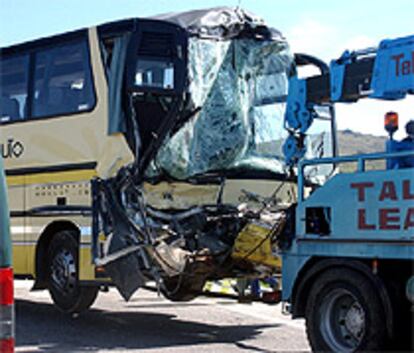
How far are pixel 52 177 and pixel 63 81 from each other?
1.25 m

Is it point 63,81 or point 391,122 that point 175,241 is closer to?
point 63,81

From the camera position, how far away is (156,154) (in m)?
11.0

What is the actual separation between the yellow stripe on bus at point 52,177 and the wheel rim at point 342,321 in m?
3.82

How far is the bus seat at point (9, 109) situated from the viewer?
42.1ft

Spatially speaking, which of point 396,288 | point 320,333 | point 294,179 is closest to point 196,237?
point 294,179

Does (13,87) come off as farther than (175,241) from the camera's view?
Yes

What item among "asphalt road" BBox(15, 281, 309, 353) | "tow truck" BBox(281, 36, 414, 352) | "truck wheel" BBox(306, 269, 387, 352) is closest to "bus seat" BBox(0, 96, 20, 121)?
"asphalt road" BBox(15, 281, 309, 353)

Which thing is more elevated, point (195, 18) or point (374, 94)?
point (195, 18)

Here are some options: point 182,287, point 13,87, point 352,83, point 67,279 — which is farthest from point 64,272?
point 352,83

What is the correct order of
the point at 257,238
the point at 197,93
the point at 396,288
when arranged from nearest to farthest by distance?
1. the point at 396,288
2. the point at 257,238
3. the point at 197,93

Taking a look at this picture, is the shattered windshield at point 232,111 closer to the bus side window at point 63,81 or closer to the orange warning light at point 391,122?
the bus side window at point 63,81

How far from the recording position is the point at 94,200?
11.1 m

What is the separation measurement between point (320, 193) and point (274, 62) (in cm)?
348

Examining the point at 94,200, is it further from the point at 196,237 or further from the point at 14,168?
the point at 14,168
